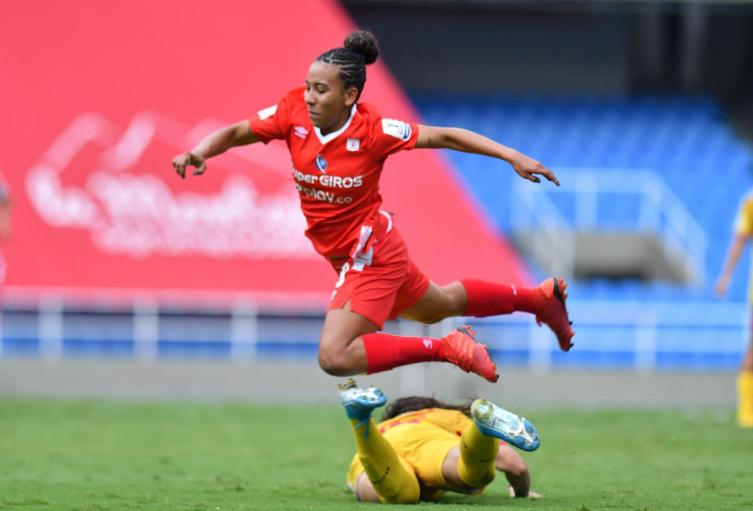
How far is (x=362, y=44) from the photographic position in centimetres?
766

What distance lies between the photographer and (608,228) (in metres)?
21.8

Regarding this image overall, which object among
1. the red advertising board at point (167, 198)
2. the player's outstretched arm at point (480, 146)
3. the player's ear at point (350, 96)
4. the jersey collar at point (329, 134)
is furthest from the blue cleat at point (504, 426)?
the red advertising board at point (167, 198)

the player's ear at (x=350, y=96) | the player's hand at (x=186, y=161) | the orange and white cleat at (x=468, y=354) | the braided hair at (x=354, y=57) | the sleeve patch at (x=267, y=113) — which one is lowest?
the orange and white cleat at (x=468, y=354)

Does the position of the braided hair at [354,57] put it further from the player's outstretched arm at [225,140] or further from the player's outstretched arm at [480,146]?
the player's outstretched arm at [225,140]

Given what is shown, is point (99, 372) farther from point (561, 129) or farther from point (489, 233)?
point (561, 129)

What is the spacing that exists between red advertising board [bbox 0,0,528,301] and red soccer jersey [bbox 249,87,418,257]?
1201 centimetres

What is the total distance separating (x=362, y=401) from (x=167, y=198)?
542 inches

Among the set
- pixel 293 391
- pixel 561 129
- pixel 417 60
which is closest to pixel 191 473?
pixel 293 391

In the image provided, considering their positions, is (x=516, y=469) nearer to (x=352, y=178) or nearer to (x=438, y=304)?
(x=438, y=304)

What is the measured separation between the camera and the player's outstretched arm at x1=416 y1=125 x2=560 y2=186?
718cm

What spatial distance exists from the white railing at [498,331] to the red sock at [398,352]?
11.9 meters

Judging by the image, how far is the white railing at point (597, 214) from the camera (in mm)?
21469

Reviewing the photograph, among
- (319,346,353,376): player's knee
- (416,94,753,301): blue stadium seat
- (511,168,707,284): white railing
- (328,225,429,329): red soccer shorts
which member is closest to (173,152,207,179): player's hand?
(328,225,429,329): red soccer shorts

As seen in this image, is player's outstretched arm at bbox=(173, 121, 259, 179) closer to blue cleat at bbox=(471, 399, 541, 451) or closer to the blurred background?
blue cleat at bbox=(471, 399, 541, 451)
